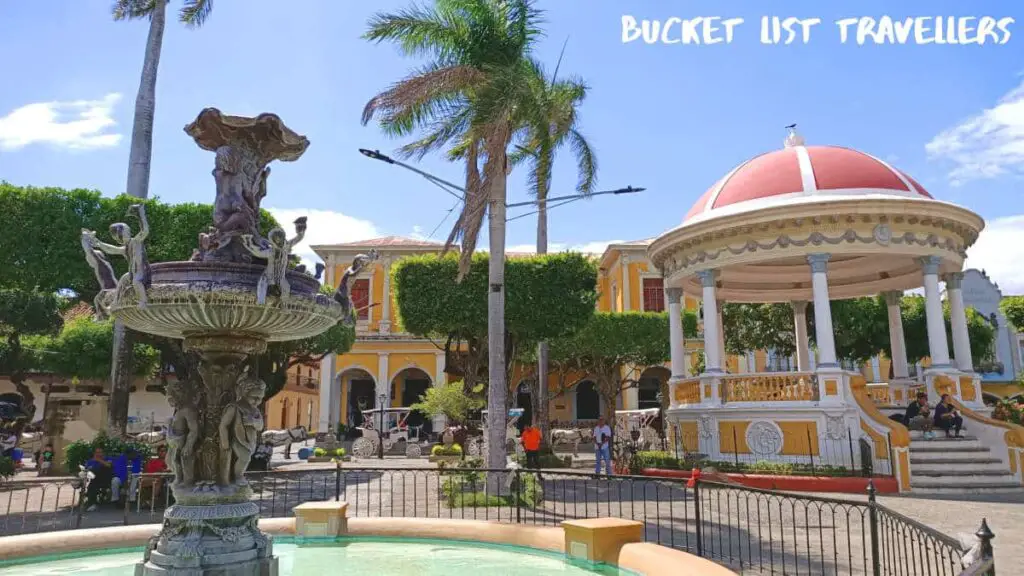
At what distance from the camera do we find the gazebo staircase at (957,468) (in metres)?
13.4

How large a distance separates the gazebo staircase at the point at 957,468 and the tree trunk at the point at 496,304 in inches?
325

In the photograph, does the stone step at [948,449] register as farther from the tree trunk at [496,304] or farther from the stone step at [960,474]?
the tree trunk at [496,304]

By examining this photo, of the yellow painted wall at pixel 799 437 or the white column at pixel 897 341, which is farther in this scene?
the white column at pixel 897 341

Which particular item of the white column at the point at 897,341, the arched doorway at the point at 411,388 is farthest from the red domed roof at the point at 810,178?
the arched doorway at the point at 411,388

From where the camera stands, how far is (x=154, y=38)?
19.3m

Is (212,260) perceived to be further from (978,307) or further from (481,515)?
(978,307)

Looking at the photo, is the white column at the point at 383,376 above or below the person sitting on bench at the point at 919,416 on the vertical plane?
above

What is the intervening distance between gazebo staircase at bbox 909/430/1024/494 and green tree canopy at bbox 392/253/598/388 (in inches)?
387

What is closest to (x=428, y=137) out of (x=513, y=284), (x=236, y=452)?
(x=513, y=284)

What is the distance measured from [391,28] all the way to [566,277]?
993cm

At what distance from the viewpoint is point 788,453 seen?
49.4 feet

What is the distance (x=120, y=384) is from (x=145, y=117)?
7.38m

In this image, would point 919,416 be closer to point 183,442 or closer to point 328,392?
point 183,442

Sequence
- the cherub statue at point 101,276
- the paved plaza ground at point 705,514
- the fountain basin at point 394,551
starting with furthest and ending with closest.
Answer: the paved plaza ground at point 705,514, the fountain basin at point 394,551, the cherub statue at point 101,276
